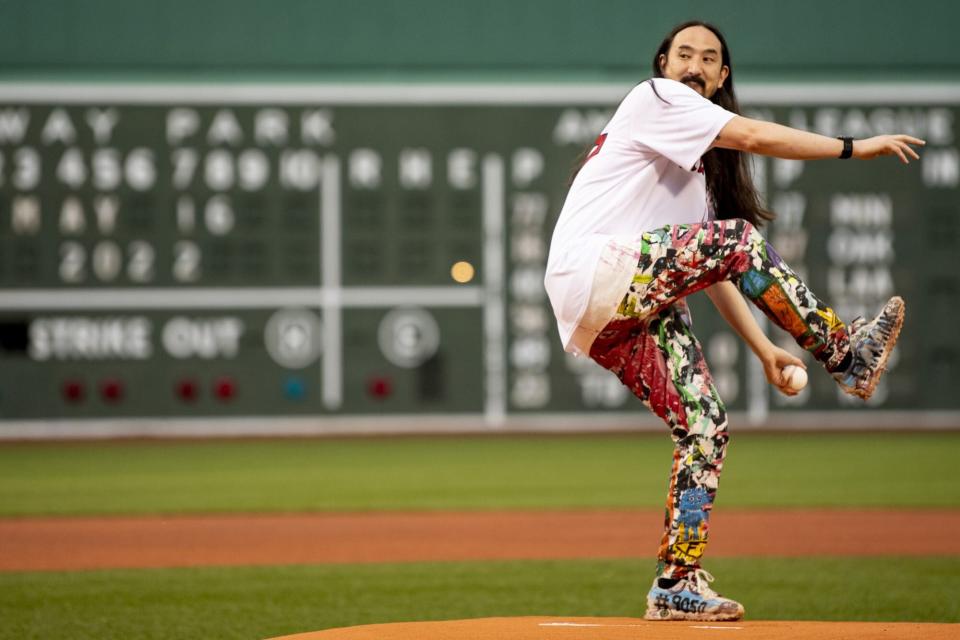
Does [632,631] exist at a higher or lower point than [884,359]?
lower

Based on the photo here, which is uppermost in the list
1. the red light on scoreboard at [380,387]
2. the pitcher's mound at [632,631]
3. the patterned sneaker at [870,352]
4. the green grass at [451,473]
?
the patterned sneaker at [870,352]

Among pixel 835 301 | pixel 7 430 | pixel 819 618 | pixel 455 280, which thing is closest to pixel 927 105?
pixel 835 301

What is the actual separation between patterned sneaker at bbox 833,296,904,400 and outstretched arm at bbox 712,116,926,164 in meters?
0.42

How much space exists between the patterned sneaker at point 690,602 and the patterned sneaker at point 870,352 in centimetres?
65

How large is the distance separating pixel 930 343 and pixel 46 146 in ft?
27.2

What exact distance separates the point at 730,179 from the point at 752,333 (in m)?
0.44

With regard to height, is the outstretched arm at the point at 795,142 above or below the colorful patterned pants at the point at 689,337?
above

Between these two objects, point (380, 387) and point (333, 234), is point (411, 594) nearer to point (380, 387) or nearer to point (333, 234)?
point (380, 387)

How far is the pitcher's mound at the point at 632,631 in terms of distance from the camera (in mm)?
3766

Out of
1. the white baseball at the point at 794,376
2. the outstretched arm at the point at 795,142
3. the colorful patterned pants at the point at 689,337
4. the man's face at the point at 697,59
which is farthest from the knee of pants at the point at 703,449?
the man's face at the point at 697,59

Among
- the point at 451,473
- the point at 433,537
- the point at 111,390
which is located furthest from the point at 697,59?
the point at 111,390

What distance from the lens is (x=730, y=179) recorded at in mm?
4262

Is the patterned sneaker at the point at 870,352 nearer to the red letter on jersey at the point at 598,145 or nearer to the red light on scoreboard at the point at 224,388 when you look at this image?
the red letter on jersey at the point at 598,145

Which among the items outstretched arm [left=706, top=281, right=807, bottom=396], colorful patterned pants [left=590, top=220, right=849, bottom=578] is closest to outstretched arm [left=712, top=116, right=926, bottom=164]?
colorful patterned pants [left=590, top=220, right=849, bottom=578]
